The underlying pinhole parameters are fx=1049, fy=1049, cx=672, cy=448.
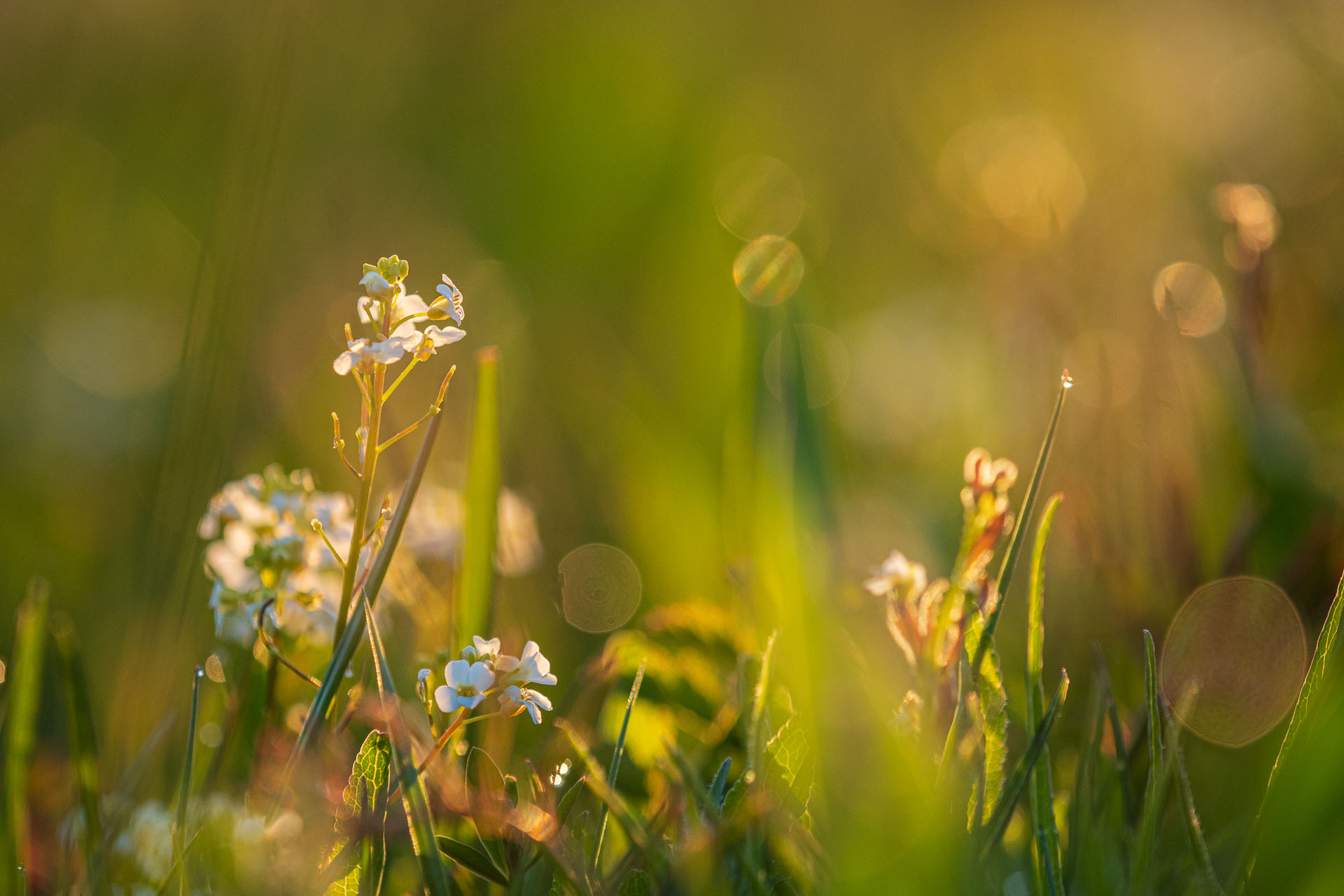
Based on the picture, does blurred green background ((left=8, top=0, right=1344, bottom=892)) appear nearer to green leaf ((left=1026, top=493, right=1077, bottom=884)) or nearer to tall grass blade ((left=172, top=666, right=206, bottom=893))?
green leaf ((left=1026, top=493, right=1077, bottom=884))

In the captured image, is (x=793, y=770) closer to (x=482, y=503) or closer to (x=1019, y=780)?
(x=1019, y=780)

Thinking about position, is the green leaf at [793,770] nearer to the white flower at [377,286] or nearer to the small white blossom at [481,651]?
the small white blossom at [481,651]

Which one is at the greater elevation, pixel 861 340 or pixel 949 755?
pixel 949 755

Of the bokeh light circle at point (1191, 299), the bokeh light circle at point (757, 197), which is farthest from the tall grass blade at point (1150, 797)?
the bokeh light circle at point (757, 197)

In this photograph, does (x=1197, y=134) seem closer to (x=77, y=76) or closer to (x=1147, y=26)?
(x=1147, y=26)

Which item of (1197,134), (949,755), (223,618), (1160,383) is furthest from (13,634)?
(1197,134)

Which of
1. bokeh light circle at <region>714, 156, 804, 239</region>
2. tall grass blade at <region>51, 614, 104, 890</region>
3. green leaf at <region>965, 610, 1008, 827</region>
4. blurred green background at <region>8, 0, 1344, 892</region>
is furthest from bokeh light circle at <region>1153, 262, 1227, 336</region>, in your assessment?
tall grass blade at <region>51, 614, 104, 890</region>

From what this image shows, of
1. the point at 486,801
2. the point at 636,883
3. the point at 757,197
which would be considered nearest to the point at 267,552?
the point at 486,801

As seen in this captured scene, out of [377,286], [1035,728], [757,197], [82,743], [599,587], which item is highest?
[377,286]
